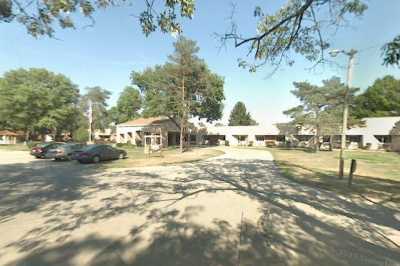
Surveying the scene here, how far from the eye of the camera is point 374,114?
56.8 m

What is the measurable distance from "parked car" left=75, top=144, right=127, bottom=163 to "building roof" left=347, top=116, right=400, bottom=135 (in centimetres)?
3896

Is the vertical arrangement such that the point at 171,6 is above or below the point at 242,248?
above

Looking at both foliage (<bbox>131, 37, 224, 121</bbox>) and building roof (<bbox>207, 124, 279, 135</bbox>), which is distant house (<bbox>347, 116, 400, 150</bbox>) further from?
foliage (<bbox>131, 37, 224, 121</bbox>)

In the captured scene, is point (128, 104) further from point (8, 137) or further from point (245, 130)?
point (245, 130)

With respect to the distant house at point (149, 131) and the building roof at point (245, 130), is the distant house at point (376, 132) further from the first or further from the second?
the distant house at point (149, 131)

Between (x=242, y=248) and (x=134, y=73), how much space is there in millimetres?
37120

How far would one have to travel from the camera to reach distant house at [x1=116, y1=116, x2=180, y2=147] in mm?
44659

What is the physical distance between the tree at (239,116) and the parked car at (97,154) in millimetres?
69215

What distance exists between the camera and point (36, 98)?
39.7m

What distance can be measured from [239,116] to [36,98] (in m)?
63.5

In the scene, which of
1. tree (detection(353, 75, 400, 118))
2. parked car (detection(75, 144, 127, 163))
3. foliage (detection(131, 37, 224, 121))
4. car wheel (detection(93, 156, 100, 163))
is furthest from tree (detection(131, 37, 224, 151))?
tree (detection(353, 75, 400, 118))

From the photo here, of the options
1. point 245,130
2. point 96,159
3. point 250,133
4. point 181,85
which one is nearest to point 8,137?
point 181,85

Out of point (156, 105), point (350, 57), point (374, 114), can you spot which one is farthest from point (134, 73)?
point (374, 114)

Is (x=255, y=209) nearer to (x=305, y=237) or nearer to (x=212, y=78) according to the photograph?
(x=305, y=237)
